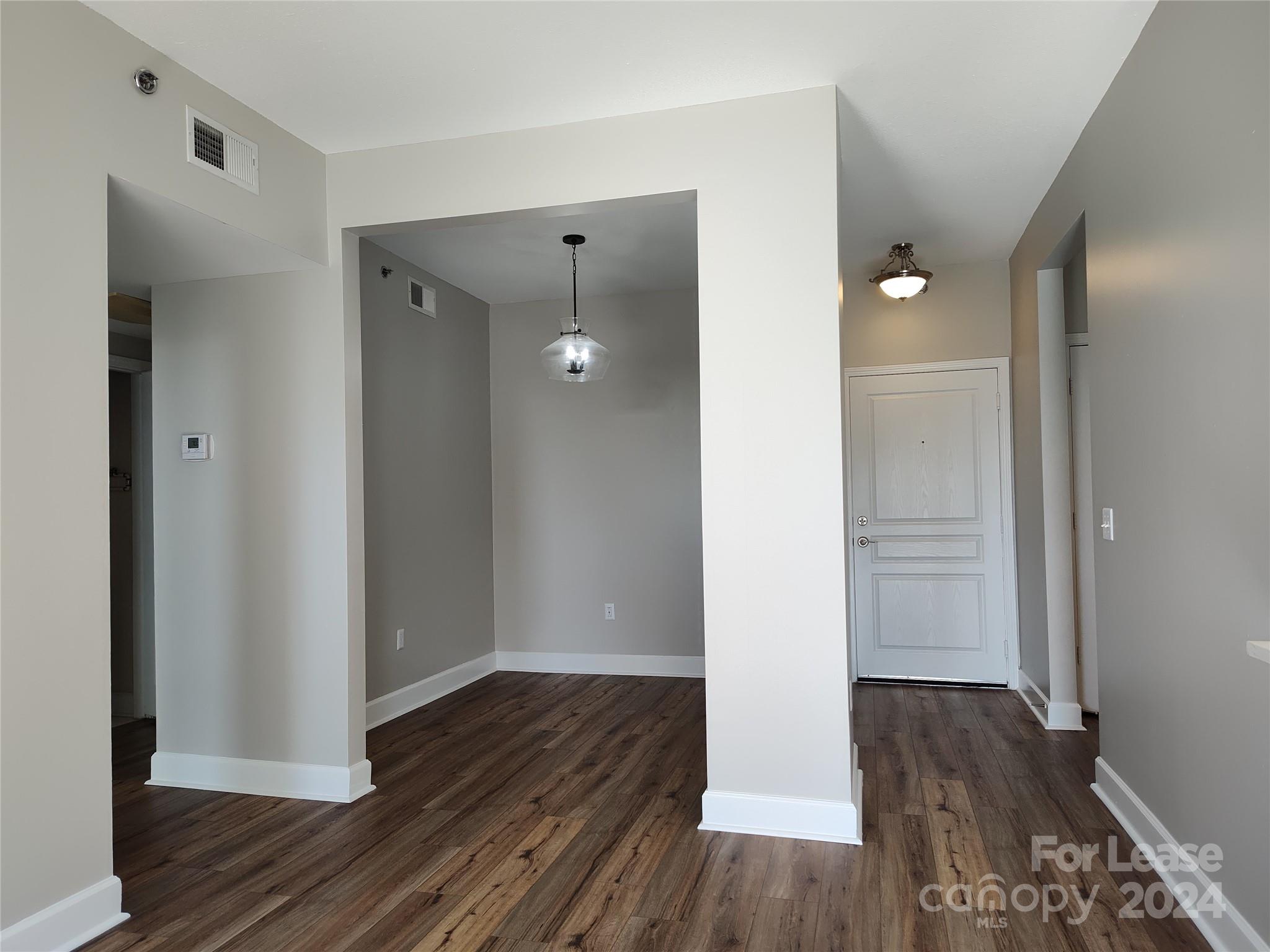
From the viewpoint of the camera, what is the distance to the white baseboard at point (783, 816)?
2.84m

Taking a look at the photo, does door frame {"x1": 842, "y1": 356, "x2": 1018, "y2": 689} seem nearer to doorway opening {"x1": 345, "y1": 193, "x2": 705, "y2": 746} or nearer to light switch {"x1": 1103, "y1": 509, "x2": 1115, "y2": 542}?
doorway opening {"x1": 345, "y1": 193, "x2": 705, "y2": 746}

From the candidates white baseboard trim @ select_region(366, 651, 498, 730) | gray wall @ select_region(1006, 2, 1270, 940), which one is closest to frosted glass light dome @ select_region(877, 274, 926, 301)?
gray wall @ select_region(1006, 2, 1270, 940)

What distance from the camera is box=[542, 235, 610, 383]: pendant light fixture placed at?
13.8 ft

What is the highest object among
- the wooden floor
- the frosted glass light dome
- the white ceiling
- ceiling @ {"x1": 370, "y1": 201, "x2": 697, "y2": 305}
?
ceiling @ {"x1": 370, "y1": 201, "x2": 697, "y2": 305}

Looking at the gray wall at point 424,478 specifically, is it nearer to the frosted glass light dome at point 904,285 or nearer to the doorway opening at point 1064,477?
the frosted glass light dome at point 904,285

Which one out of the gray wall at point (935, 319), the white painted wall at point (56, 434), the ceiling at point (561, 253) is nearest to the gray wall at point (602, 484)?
the ceiling at point (561, 253)

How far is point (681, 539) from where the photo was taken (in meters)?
5.63

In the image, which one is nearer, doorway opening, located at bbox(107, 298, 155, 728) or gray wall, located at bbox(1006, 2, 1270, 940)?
gray wall, located at bbox(1006, 2, 1270, 940)

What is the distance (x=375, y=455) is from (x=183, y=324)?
1.23 m

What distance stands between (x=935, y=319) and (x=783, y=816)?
3479 mm

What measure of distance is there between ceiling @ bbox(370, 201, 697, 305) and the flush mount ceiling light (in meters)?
1.12

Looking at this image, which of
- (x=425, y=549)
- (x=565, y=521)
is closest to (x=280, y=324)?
(x=425, y=549)

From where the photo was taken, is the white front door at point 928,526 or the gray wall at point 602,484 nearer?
the white front door at point 928,526

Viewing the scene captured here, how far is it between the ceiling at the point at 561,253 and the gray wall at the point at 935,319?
3.59 ft
